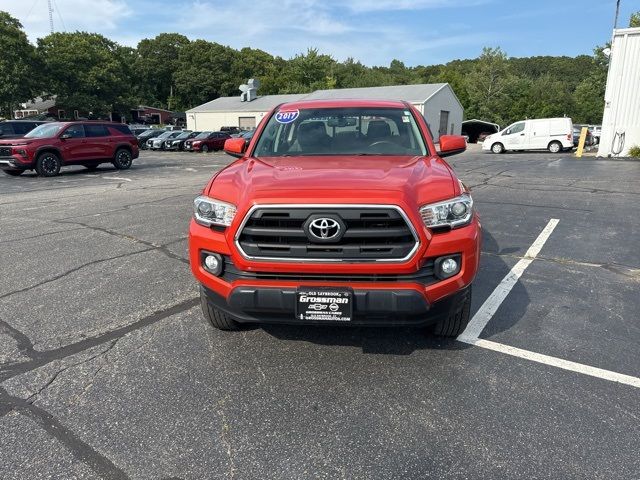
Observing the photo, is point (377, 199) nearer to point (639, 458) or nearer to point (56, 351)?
point (639, 458)

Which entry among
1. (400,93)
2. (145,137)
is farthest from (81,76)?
(400,93)

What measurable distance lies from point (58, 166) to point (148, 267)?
13.2 meters

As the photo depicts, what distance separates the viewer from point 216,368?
3004 millimetres

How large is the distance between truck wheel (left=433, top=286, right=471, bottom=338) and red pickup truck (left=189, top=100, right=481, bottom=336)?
0.33 ft

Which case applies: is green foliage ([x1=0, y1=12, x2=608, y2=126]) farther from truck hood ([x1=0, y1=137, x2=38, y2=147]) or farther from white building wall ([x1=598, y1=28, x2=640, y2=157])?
white building wall ([x1=598, y1=28, x2=640, y2=157])

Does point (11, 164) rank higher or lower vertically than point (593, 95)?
lower

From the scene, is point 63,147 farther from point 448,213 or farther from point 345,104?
point 448,213

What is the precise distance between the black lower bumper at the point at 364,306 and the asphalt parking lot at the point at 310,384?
43cm

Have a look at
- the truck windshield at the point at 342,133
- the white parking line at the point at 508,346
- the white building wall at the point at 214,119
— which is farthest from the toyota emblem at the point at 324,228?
the white building wall at the point at 214,119

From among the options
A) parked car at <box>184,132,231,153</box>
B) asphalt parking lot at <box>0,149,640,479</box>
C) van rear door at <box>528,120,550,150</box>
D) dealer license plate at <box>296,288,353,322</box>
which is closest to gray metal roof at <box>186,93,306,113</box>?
parked car at <box>184,132,231,153</box>

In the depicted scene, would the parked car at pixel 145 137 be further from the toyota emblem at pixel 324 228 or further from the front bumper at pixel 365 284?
the toyota emblem at pixel 324 228

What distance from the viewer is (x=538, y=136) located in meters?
25.6

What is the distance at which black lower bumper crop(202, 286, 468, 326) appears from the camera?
8.60 feet

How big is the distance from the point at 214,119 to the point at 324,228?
166 ft
